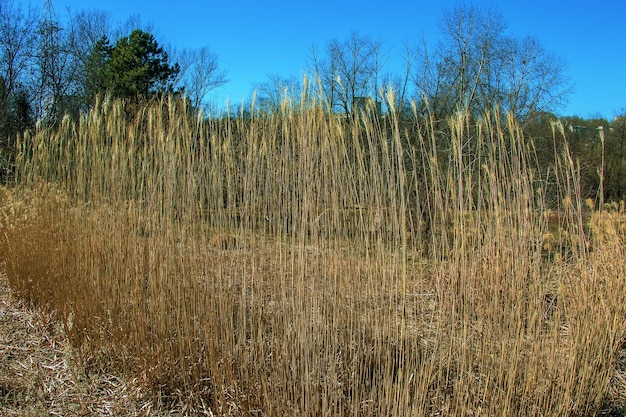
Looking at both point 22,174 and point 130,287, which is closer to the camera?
point 130,287

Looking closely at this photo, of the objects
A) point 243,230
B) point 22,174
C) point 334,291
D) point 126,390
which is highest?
point 22,174

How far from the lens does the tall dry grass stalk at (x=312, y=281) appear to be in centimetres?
165

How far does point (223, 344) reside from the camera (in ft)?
6.43

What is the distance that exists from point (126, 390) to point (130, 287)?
0.56 m

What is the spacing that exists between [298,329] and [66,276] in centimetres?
204

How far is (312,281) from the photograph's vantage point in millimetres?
1709

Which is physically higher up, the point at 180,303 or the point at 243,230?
the point at 243,230

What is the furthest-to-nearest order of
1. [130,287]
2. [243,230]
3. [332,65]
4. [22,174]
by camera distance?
[332,65] → [22,174] → [130,287] → [243,230]

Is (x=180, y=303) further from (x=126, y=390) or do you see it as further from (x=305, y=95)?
(x=305, y=95)

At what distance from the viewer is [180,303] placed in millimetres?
2184

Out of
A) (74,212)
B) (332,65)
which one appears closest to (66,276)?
(74,212)

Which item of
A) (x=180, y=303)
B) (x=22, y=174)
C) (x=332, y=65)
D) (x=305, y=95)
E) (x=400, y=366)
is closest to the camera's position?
(x=400, y=366)

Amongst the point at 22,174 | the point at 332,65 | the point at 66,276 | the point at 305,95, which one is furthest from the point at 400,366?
the point at 332,65

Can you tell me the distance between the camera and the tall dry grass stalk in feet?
5.41
